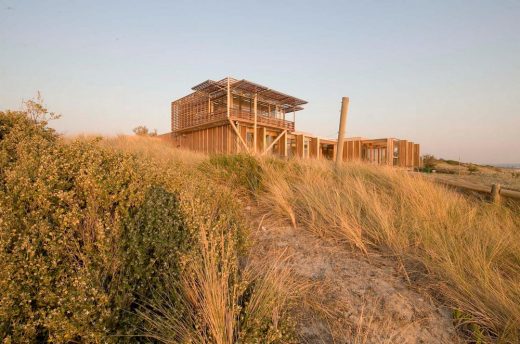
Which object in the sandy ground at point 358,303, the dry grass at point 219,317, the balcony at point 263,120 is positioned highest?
the balcony at point 263,120

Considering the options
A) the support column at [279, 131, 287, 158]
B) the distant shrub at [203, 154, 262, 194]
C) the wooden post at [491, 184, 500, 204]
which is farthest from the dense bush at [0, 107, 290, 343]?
the support column at [279, 131, 287, 158]

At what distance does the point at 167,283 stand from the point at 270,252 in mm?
1332

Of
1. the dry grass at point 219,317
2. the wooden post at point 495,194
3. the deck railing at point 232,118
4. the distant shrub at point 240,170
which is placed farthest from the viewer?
the deck railing at point 232,118

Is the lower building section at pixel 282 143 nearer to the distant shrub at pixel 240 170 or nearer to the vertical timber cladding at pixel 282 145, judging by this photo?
the vertical timber cladding at pixel 282 145

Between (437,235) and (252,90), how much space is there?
16235 millimetres

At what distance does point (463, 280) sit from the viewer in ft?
6.75

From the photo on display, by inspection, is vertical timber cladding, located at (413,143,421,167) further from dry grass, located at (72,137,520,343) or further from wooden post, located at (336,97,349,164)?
dry grass, located at (72,137,520,343)

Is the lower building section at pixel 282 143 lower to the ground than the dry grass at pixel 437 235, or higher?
higher

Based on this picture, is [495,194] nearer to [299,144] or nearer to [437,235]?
[437,235]

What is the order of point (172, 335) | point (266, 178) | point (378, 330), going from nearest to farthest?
point (172, 335)
point (378, 330)
point (266, 178)

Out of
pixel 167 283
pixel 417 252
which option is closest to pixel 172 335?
pixel 167 283

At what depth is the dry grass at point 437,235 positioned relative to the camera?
73.3 inches

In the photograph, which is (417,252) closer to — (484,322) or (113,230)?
(484,322)

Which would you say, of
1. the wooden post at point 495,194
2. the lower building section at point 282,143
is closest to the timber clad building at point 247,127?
the lower building section at point 282,143
